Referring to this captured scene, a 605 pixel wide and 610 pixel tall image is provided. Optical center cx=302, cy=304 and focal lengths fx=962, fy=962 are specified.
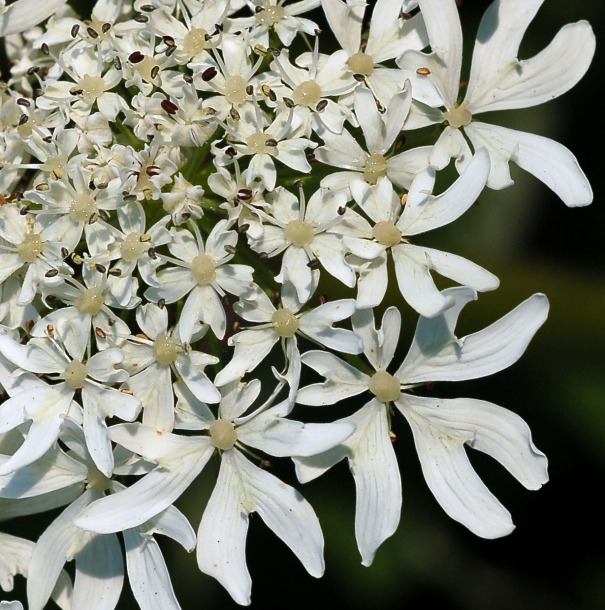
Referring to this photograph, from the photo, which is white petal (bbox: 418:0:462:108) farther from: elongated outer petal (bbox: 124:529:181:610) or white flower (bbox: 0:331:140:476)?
elongated outer petal (bbox: 124:529:181:610)

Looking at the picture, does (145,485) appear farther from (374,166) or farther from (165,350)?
(374,166)

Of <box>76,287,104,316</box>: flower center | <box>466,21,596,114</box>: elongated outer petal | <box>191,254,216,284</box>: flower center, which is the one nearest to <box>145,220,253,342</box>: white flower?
<box>191,254,216,284</box>: flower center

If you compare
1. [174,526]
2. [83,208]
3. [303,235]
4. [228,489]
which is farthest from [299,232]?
[174,526]

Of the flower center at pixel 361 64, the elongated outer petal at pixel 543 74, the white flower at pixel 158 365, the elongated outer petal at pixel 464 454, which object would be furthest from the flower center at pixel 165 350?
the elongated outer petal at pixel 543 74

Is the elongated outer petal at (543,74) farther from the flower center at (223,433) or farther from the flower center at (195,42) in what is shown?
the flower center at (223,433)

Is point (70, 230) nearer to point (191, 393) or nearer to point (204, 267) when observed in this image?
point (204, 267)

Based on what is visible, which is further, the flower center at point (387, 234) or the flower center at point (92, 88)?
the flower center at point (92, 88)
